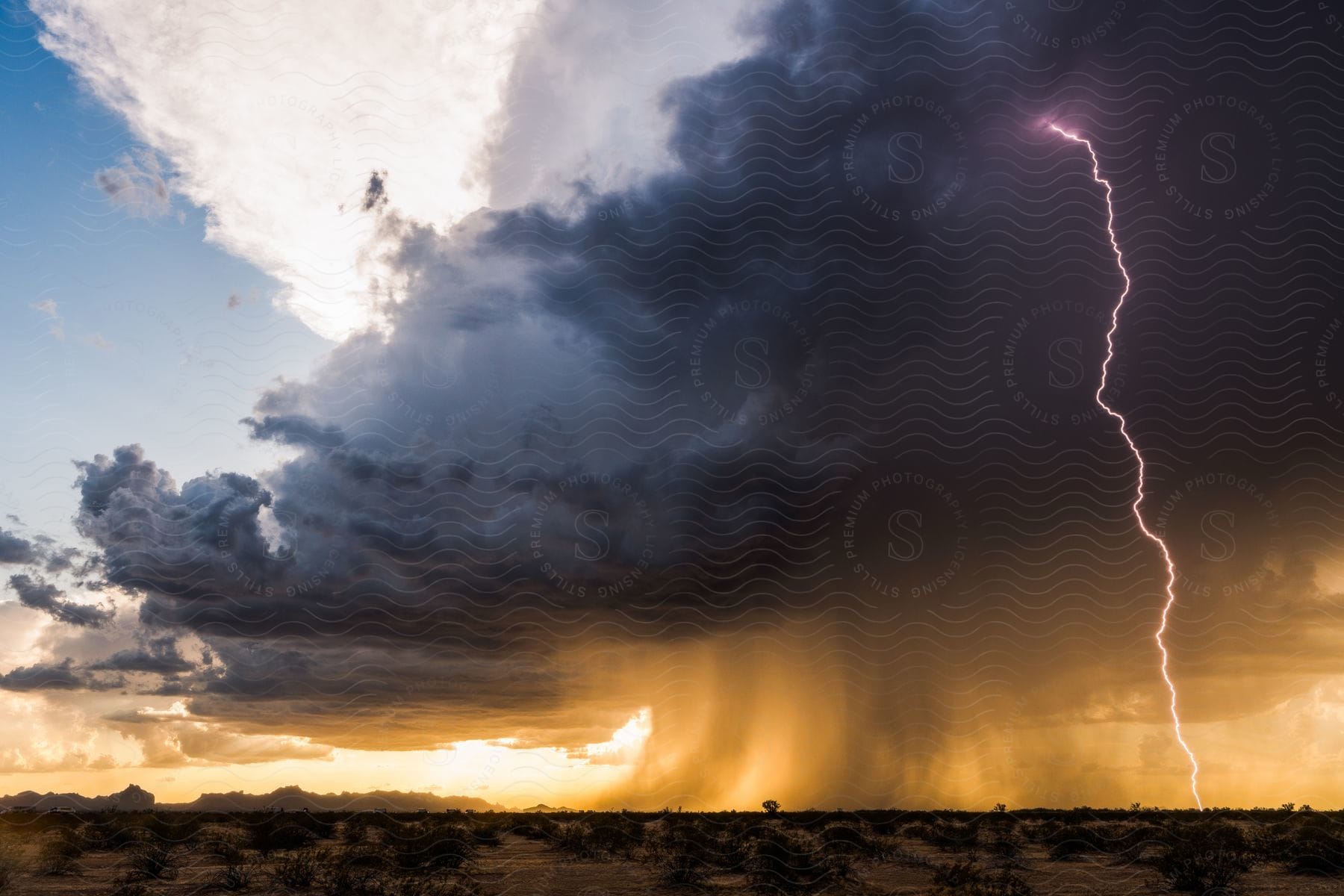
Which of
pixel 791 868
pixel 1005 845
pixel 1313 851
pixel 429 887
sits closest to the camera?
pixel 429 887

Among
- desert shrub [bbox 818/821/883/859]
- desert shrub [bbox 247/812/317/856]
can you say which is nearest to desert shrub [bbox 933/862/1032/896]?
desert shrub [bbox 818/821/883/859]

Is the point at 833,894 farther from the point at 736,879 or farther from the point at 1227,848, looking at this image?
the point at 1227,848

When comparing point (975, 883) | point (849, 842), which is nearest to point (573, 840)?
point (849, 842)

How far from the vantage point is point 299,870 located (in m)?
21.2

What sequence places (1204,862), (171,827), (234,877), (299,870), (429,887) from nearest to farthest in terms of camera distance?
(429,887), (234,877), (299,870), (1204,862), (171,827)

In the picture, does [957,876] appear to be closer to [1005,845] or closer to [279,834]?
[1005,845]

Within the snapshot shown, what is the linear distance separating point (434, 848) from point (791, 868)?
10900 mm

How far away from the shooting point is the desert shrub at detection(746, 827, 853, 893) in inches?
882

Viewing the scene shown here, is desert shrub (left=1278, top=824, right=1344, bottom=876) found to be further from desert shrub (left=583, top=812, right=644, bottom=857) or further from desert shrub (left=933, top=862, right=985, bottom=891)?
desert shrub (left=583, top=812, right=644, bottom=857)

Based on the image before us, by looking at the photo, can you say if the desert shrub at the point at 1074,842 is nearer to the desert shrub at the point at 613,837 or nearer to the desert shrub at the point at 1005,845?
the desert shrub at the point at 1005,845

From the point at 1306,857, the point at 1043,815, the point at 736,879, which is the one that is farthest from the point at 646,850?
the point at 1043,815

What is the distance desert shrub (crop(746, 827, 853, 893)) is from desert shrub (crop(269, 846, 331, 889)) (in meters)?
11.5

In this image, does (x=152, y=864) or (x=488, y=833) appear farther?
(x=488, y=833)

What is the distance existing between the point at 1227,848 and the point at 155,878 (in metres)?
32.0
